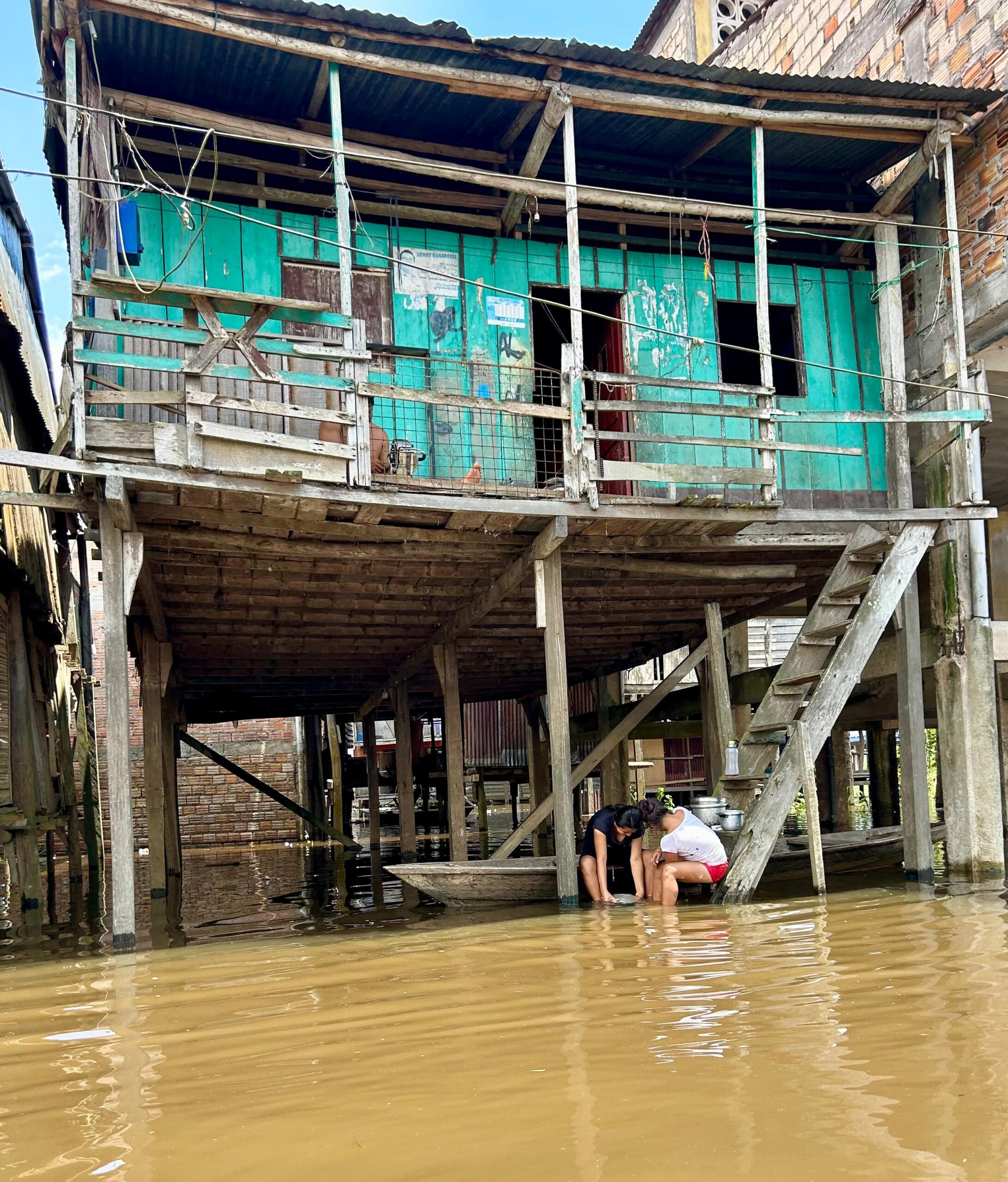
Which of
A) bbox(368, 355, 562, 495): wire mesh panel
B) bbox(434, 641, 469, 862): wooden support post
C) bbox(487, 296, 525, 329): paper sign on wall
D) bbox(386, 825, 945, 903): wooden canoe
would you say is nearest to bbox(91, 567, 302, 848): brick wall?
bbox(434, 641, 469, 862): wooden support post

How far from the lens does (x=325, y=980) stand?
252 inches

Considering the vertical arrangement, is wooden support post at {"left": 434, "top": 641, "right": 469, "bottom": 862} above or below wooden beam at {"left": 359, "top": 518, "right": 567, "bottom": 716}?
below

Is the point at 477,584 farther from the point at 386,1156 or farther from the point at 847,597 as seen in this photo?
the point at 386,1156

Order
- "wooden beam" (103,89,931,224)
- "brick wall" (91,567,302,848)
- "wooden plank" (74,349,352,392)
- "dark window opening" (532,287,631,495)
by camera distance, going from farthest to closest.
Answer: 1. "brick wall" (91,567,302,848)
2. "dark window opening" (532,287,631,495)
3. "wooden beam" (103,89,931,224)
4. "wooden plank" (74,349,352,392)

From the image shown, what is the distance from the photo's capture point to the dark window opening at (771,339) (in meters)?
11.5

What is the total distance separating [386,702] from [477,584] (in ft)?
26.7

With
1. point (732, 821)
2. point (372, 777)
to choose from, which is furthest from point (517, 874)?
point (372, 777)

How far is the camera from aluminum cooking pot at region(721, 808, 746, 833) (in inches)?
387

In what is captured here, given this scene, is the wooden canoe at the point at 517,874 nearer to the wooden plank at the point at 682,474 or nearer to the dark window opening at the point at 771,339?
the wooden plank at the point at 682,474

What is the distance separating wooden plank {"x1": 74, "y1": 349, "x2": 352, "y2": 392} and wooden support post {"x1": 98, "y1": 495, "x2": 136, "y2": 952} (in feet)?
3.27

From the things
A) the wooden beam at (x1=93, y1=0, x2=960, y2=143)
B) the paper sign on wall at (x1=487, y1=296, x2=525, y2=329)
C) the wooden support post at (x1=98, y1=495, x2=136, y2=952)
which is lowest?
the wooden support post at (x1=98, y1=495, x2=136, y2=952)

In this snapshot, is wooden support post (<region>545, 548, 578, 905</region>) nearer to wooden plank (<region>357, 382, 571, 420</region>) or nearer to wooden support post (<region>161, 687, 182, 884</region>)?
wooden plank (<region>357, 382, 571, 420</region>)

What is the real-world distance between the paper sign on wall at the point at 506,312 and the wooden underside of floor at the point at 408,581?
2.03 m

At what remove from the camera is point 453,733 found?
1335 centimetres
